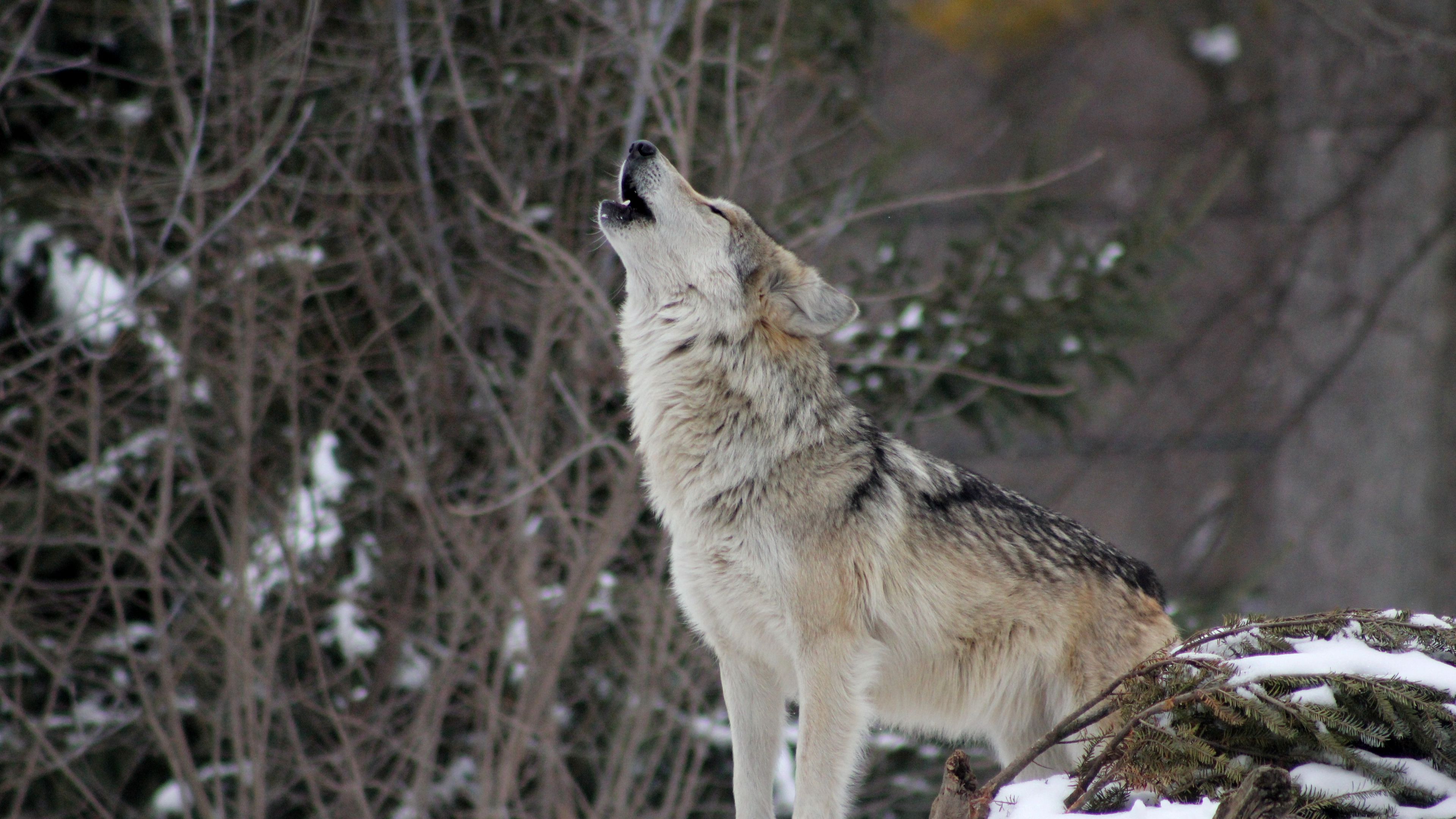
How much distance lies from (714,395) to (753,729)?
1.11 m

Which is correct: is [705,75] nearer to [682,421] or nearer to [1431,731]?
[682,421]

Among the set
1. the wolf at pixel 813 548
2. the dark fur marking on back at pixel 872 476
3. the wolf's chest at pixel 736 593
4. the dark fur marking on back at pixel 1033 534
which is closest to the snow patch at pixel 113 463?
the wolf at pixel 813 548

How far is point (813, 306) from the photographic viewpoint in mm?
4160

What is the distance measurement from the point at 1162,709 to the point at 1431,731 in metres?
0.53

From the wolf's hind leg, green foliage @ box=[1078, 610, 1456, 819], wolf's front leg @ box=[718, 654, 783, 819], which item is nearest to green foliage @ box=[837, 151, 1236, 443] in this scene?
the wolf's hind leg

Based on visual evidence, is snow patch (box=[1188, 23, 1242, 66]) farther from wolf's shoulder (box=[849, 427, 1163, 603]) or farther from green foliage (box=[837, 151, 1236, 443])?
wolf's shoulder (box=[849, 427, 1163, 603])

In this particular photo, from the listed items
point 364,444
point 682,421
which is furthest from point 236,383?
point 682,421

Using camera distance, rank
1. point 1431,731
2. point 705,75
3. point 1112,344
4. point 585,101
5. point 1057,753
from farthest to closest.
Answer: point 1112,344 < point 705,75 < point 585,101 < point 1057,753 < point 1431,731

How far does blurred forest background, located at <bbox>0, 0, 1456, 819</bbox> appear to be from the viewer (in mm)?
6234

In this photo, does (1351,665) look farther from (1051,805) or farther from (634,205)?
(634,205)

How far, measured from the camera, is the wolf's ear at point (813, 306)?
4.15m

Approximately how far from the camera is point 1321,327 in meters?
13.3

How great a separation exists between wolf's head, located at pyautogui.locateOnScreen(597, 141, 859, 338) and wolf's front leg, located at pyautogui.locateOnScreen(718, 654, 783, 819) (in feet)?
3.85

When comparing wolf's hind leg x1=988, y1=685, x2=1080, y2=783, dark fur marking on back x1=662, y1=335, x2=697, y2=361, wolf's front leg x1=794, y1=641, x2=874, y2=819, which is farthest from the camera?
dark fur marking on back x1=662, y1=335, x2=697, y2=361
